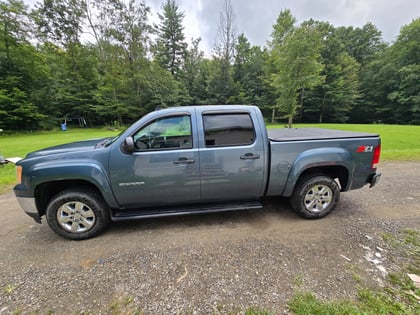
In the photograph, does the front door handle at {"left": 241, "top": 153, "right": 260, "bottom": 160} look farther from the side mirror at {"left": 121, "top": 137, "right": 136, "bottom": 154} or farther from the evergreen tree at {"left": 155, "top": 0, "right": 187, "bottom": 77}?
the evergreen tree at {"left": 155, "top": 0, "right": 187, "bottom": 77}

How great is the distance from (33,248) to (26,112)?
2617cm

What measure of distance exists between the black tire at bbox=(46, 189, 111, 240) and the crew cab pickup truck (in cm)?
1

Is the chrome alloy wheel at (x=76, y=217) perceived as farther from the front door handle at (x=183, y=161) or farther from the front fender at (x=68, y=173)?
the front door handle at (x=183, y=161)

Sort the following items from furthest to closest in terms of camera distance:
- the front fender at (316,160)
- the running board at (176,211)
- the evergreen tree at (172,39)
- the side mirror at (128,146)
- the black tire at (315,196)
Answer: the evergreen tree at (172,39) < the black tire at (315,196) < the front fender at (316,160) < the running board at (176,211) < the side mirror at (128,146)

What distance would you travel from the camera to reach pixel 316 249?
2.35m

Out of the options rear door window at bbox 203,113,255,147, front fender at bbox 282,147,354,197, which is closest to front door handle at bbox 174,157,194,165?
rear door window at bbox 203,113,255,147

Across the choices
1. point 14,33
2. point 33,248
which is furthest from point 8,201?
point 14,33

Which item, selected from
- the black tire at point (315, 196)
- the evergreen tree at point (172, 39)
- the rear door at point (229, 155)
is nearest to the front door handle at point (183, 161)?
the rear door at point (229, 155)

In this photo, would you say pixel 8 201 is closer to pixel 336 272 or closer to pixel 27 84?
pixel 336 272

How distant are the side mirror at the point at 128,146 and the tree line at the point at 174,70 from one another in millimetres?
16963

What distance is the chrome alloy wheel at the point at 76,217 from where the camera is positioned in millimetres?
2566

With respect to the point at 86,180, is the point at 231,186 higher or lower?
lower

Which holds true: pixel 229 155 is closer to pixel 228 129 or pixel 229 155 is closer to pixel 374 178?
pixel 228 129

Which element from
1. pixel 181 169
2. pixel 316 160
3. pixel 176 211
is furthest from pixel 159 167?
pixel 316 160
